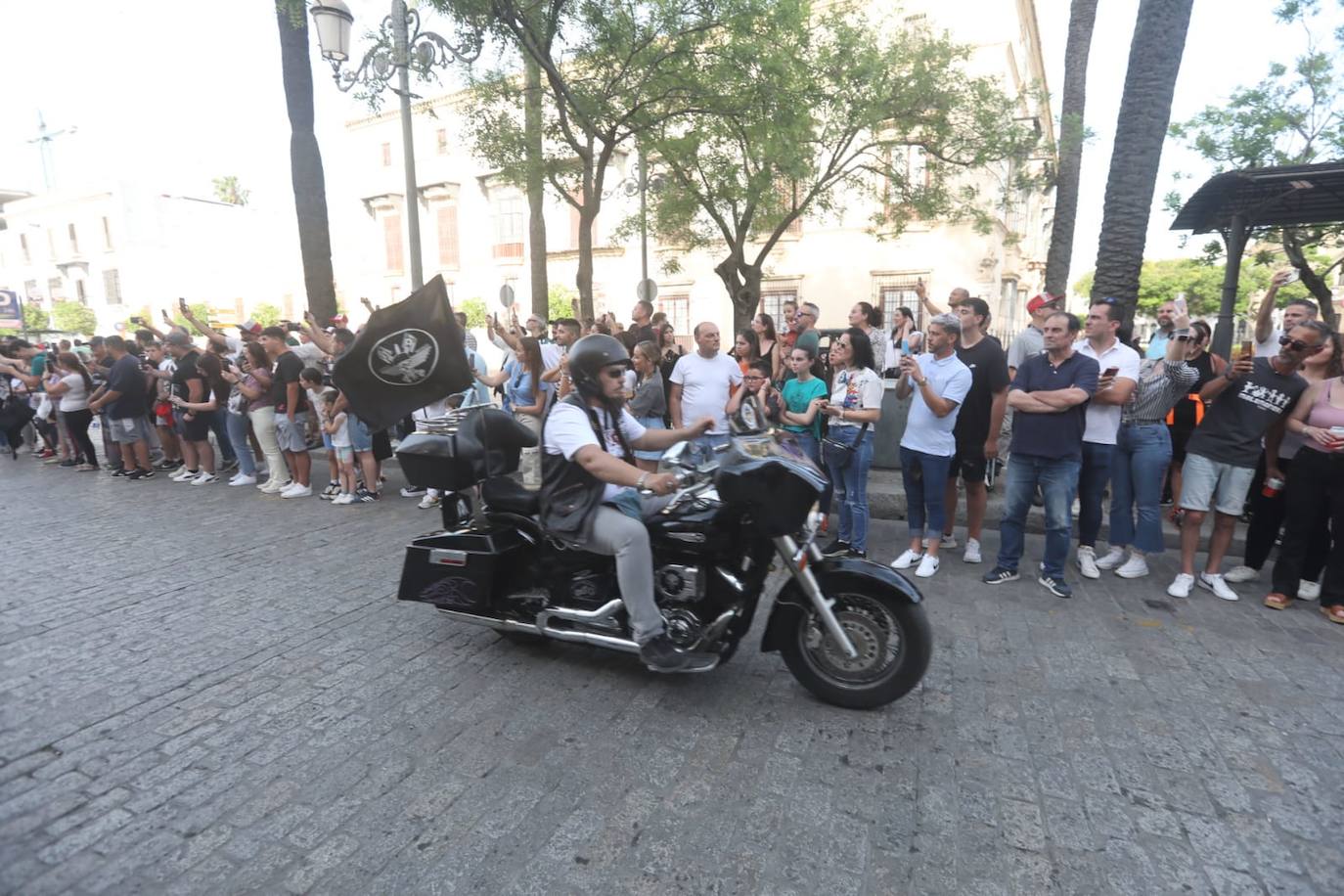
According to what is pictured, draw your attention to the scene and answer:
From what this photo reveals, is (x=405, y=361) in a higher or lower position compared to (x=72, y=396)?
higher

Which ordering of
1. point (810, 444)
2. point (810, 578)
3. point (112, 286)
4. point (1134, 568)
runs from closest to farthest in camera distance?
point (810, 578) < point (1134, 568) < point (810, 444) < point (112, 286)

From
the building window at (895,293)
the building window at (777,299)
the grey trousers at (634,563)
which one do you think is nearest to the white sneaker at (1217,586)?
the grey trousers at (634,563)

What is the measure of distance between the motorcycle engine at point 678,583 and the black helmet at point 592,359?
957mm

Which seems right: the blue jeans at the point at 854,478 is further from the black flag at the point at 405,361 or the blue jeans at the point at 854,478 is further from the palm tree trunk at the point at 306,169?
the palm tree trunk at the point at 306,169

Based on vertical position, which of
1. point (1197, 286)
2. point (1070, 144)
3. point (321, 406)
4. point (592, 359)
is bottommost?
point (321, 406)

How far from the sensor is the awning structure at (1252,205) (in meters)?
6.05

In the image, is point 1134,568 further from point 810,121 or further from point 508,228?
point 508,228

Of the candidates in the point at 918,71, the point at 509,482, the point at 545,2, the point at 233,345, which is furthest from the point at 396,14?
the point at 918,71

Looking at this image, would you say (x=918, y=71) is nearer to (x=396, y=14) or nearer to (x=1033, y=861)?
(x=396, y=14)

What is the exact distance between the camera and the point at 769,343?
775cm

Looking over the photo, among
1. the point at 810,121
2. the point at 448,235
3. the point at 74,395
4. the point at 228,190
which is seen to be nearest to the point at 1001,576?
the point at 810,121

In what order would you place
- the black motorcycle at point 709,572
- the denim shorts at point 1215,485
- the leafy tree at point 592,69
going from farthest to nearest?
1. the leafy tree at point 592,69
2. the denim shorts at point 1215,485
3. the black motorcycle at point 709,572

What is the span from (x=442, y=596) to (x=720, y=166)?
13.2m

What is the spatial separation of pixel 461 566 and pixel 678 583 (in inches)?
51.0
